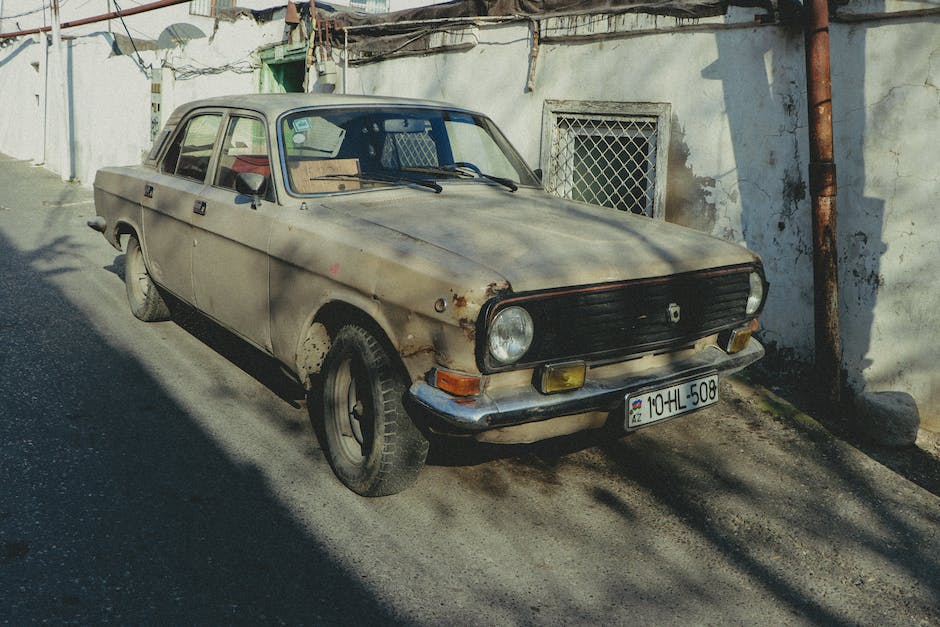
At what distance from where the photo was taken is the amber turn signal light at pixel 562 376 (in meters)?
2.84

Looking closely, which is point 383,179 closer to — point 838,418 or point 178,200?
point 178,200

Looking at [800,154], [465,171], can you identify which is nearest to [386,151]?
[465,171]

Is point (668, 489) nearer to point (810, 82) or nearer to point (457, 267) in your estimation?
point (457, 267)

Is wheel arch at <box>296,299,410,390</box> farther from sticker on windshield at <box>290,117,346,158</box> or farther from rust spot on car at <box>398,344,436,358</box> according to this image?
sticker on windshield at <box>290,117,346,158</box>

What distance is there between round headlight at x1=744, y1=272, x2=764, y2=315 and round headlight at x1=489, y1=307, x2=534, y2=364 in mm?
1415

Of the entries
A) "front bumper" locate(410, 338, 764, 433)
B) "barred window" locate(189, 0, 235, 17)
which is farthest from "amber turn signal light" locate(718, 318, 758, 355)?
"barred window" locate(189, 0, 235, 17)

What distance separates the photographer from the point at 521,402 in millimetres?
2793

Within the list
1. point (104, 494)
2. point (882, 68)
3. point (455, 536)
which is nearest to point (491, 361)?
point (455, 536)

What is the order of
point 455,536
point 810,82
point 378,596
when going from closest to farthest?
point 378,596
point 455,536
point 810,82

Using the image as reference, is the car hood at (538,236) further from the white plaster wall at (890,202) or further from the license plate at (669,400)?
the white plaster wall at (890,202)

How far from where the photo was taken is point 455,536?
3.08 meters

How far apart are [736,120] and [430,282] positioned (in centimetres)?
355

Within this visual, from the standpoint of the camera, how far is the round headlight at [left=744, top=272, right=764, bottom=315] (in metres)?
3.69

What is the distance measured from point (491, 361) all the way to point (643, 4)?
4.23 meters
